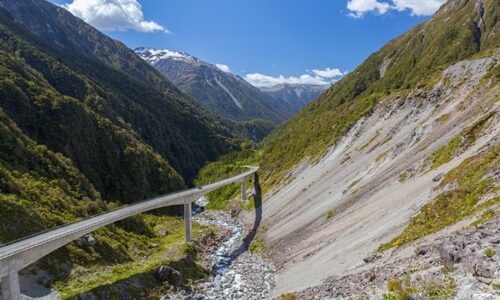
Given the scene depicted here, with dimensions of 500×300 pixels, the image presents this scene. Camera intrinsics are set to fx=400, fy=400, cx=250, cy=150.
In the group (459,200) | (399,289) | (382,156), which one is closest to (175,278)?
(399,289)

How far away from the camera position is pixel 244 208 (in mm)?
91438

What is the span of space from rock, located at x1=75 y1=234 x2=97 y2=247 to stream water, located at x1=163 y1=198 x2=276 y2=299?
1238cm

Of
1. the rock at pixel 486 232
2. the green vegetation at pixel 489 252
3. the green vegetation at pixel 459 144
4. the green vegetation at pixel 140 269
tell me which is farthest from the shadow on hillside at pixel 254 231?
the green vegetation at pixel 489 252

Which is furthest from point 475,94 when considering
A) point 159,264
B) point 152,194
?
point 152,194

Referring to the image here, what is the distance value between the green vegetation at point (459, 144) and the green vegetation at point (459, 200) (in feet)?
23.1

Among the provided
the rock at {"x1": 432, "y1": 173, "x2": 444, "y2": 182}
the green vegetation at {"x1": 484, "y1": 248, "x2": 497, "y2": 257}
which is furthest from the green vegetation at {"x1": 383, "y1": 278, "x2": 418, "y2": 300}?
the rock at {"x1": 432, "y1": 173, "x2": 444, "y2": 182}

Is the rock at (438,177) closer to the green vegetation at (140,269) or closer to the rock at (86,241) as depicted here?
the green vegetation at (140,269)

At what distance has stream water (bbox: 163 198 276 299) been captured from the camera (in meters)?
39.8

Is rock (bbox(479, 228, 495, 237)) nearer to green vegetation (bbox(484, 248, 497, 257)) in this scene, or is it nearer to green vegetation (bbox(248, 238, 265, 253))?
green vegetation (bbox(484, 248, 497, 257))

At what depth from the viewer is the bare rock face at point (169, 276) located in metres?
42.1

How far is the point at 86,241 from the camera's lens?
45000 mm

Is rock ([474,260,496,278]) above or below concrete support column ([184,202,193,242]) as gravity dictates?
below

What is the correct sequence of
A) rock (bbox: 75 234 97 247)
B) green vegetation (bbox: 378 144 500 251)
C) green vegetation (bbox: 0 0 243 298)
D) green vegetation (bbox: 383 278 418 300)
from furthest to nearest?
rock (bbox: 75 234 97 247) → green vegetation (bbox: 0 0 243 298) → green vegetation (bbox: 378 144 500 251) → green vegetation (bbox: 383 278 418 300)

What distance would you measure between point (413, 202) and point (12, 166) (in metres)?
53.4
